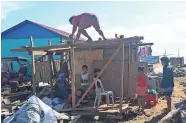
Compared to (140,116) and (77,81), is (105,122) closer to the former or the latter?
(140,116)

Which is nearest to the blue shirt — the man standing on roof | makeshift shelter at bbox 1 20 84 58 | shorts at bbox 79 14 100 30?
the man standing on roof

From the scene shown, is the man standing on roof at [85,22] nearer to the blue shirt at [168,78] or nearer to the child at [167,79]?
the child at [167,79]

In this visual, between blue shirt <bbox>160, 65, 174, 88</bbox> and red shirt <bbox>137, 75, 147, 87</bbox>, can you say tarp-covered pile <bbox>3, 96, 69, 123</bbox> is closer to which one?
red shirt <bbox>137, 75, 147, 87</bbox>

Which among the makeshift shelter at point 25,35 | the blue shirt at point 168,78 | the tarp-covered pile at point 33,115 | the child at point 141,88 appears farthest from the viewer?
the makeshift shelter at point 25,35

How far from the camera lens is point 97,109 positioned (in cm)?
909

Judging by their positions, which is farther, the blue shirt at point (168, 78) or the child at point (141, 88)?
the child at point (141, 88)

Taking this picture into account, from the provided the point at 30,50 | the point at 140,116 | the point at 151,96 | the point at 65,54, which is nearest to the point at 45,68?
the point at 65,54

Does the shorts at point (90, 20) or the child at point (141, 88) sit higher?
the shorts at point (90, 20)

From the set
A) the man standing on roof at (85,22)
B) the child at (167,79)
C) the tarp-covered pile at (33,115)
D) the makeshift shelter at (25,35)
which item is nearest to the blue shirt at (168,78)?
the child at (167,79)

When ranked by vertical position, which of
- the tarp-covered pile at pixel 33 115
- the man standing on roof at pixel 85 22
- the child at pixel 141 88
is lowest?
the tarp-covered pile at pixel 33 115

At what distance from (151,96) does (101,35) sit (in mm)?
3369

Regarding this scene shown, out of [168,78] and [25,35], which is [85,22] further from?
[25,35]

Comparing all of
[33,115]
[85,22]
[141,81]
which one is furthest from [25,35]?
[33,115]

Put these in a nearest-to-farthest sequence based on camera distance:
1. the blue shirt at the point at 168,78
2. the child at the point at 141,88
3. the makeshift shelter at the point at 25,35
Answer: the blue shirt at the point at 168,78, the child at the point at 141,88, the makeshift shelter at the point at 25,35
